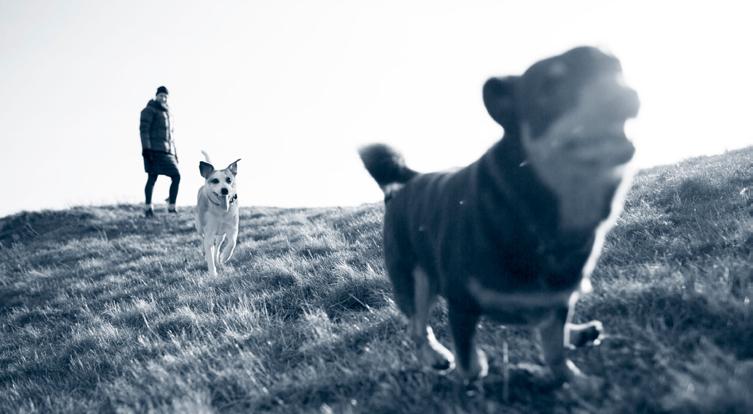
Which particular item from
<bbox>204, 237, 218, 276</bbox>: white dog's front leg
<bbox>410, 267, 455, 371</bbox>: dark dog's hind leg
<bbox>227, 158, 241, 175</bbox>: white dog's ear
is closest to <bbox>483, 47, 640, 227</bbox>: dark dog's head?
<bbox>410, 267, 455, 371</bbox>: dark dog's hind leg

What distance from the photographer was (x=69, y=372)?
14.1 ft

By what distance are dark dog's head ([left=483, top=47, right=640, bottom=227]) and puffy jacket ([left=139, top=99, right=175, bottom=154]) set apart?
457 inches

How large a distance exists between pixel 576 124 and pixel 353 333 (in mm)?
2186

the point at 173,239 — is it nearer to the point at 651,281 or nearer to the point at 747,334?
the point at 651,281

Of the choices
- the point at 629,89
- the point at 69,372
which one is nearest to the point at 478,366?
the point at 629,89

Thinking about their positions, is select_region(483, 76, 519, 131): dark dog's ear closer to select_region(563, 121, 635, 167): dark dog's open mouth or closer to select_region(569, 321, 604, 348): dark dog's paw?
select_region(563, 121, 635, 167): dark dog's open mouth

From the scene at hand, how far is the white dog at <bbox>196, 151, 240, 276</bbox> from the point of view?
851 centimetres

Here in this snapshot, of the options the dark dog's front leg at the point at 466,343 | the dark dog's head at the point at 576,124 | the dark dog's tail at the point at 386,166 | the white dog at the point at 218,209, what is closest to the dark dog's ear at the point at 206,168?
the white dog at the point at 218,209

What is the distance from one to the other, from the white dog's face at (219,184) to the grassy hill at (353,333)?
4.44ft

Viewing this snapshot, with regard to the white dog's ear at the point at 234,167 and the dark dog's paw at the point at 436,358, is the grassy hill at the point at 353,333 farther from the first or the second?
the white dog's ear at the point at 234,167

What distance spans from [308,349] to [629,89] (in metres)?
2.44

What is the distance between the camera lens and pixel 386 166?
10.4ft

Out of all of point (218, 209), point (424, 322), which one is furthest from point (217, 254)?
point (424, 322)

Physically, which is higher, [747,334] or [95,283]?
[747,334]
